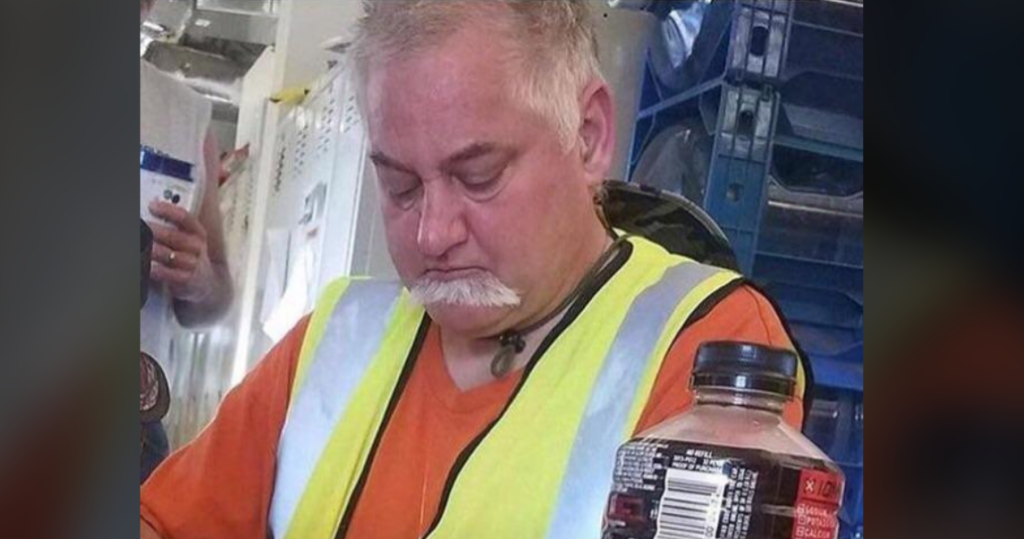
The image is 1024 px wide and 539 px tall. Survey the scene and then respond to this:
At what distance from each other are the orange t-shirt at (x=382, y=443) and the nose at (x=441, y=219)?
0.36 ft

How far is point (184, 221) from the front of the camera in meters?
1.12

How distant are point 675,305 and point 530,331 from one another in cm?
13

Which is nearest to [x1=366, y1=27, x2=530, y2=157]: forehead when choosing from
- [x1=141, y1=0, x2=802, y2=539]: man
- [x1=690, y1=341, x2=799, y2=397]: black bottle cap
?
[x1=141, y1=0, x2=802, y2=539]: man

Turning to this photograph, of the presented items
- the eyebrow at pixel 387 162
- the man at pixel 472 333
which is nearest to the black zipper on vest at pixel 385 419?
the man at pixel 472 333

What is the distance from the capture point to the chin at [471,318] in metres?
1.12

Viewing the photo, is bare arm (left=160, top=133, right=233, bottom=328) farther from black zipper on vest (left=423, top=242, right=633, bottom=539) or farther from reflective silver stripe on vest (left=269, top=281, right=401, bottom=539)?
black zipper on vest (left=423, top=242, right=633, bottom=539)

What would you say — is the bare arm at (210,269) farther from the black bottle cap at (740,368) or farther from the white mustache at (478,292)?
the black bottle cap at (740,368)

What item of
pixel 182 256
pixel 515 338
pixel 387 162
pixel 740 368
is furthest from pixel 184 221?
pixel 740 368

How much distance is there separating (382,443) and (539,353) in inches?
6.1

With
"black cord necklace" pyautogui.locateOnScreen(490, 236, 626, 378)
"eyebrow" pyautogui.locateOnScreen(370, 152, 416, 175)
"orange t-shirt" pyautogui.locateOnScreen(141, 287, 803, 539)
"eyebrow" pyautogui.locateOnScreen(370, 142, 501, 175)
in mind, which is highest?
"eyebrow" pyautogui.locateOnScreen(370, 142, 501, 175)

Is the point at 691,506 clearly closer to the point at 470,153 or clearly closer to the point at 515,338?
the point at 515,338

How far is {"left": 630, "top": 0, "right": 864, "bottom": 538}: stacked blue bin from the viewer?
3.75ft
